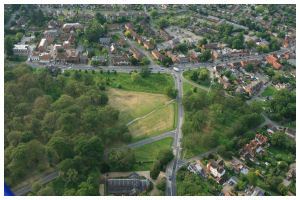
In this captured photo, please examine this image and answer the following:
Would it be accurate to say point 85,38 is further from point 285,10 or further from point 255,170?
point 285,10

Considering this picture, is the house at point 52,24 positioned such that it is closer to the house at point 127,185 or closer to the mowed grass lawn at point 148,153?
the mowed grass lawn at point 148,153

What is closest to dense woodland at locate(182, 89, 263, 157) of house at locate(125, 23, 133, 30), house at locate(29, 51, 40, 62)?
house at locate(125, 23, 133, 30)

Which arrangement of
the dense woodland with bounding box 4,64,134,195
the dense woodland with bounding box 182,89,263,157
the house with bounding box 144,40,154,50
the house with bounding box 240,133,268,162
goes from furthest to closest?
the house with bounding box 144,40,154,50, the dense woodland with bounding box 182,89,263,157, the house with bounding box 240,133,268,162, the dense woodland with bounding box 4,64,134,195

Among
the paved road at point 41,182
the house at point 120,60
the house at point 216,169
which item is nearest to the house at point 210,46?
the house at point 120,60

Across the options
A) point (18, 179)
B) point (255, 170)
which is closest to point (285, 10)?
point (255, 170)

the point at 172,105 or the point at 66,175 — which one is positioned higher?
the point at 172,105

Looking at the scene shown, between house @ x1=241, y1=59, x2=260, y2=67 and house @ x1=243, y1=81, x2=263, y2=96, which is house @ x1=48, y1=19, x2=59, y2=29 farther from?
house @ x1=243, y1=81, x2=263, y2=96
